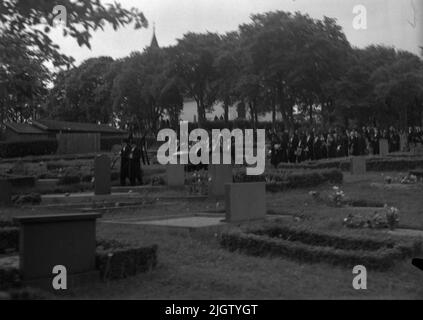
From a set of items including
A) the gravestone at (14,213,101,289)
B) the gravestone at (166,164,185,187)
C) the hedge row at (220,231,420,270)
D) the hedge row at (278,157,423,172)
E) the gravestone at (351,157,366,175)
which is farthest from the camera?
the hedge row at (278,157,423,172)

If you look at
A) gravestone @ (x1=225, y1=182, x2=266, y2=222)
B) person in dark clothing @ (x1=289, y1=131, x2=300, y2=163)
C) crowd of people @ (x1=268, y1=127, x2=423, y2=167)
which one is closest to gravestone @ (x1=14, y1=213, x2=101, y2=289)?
gravestone @ (x1=225, y1=182, x2=266, y2=222)

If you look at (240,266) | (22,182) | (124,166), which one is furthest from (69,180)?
(240,266)

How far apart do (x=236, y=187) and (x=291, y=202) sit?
3994 mm

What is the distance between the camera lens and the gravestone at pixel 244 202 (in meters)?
11.5

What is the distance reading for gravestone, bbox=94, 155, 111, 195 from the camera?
17.5 m

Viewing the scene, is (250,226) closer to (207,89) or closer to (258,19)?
(258,19)

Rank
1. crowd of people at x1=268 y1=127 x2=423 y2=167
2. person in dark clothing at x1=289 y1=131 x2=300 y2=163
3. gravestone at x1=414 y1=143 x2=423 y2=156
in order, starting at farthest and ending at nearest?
person in dark clothing at x1=289 y1=131 x2=300 y2=163, gravestone at x1=414 y1=143 x2=423 y2=156, crowd of people at x1=268 y1=127 x2=423 y2=167

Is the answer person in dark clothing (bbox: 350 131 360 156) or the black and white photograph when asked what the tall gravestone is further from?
person in dark clothing (bbox: 350 131 360 156)

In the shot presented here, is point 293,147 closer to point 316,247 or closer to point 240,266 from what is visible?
point 316,247

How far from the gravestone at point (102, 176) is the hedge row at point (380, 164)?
354 inches

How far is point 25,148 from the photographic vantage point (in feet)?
143

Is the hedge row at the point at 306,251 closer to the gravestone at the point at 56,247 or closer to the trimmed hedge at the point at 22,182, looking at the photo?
the gravestone at the point at 56,247

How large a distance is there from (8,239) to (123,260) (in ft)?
6.97
